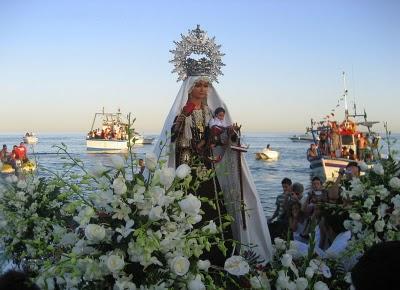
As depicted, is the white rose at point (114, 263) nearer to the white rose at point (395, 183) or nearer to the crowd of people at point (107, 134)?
the white rose at point (395, 183)

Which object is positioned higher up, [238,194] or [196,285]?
[196,285]

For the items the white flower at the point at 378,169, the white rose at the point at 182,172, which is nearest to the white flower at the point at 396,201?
the white flower at the point at 378,169

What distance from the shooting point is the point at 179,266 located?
204cm

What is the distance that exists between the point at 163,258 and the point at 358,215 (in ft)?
5.59

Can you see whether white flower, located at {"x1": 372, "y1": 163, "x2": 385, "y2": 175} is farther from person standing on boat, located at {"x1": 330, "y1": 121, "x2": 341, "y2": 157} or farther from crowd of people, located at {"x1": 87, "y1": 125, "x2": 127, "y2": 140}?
crowd of people, located at {"x1": 87, "y1": 125, "x2": 127, "y2": 140}

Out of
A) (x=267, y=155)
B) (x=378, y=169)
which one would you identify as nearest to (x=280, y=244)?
(x=378, y=169)

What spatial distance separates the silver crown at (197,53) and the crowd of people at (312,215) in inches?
71.4

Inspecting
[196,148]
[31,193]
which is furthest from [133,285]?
[196,148]

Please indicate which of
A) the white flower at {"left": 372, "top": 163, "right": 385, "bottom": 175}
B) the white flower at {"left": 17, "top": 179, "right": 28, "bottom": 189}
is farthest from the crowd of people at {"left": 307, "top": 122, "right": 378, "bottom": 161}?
the white flower at {"left": 17, "top": 179, "right": 28, "bottom": 189}

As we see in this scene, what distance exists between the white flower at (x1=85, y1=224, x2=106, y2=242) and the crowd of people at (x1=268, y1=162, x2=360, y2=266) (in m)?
2.71

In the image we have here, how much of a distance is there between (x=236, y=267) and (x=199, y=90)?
340 cm

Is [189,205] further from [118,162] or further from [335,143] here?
[335,143]

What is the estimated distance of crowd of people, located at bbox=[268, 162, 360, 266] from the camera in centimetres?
494

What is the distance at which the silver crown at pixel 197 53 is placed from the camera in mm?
5512
